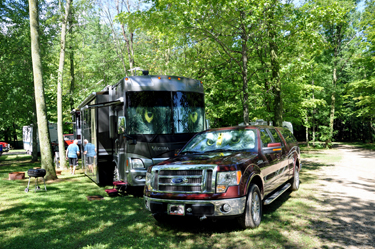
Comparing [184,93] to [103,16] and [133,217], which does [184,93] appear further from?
[103,16]

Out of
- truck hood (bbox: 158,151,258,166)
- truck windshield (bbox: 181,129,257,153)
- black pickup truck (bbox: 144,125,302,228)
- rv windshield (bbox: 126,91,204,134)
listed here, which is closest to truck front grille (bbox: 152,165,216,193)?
black pickup truck (bbox: 144,125,302,228)

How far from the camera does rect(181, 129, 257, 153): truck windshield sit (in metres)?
6.31

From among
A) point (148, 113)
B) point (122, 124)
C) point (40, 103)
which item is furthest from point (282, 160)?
point (40, 103)

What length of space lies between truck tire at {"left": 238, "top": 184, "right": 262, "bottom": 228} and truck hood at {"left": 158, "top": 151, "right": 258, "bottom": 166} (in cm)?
52

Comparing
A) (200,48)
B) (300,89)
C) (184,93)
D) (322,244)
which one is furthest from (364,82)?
(322,244)

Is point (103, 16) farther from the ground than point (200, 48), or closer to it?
farther from the ground

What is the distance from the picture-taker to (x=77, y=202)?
829 centimetres

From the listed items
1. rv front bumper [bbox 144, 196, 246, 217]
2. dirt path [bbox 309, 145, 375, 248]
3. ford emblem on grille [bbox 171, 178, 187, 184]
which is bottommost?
dirt path [bbox 309, 145, 375, 248]

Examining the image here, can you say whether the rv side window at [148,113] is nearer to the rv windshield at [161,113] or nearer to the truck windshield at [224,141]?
the rv windshield at [161,113]

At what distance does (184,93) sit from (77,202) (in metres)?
4.31

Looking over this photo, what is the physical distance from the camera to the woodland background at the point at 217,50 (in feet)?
40.1

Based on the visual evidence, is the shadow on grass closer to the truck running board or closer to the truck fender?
the truck running board

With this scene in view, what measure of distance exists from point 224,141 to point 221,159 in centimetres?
126

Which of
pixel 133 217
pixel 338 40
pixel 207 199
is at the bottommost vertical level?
pixel 133 217
